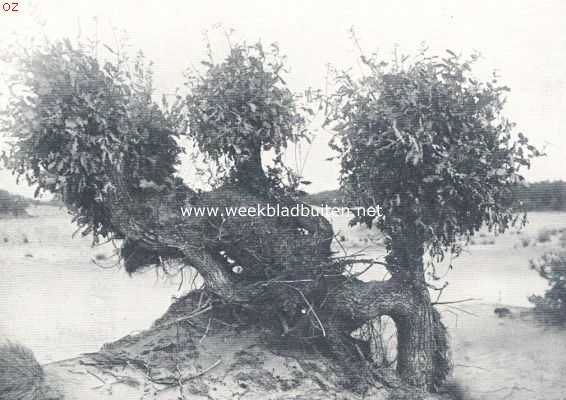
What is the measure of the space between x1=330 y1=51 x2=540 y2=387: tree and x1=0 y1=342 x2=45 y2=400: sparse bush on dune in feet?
13.9

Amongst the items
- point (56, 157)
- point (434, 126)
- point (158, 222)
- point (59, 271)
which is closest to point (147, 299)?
point (59, 271)

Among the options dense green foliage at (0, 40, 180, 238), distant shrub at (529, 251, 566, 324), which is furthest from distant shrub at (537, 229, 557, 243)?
dense green foliage at (0, 40, 180, 238)

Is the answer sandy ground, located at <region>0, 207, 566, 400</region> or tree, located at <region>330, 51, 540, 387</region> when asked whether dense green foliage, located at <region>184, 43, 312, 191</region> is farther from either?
sandy ground, located at <region>0, 207, 566, 400</region>

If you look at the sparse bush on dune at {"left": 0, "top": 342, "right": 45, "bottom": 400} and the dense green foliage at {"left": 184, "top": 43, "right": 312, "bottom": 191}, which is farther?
the dense green foliage at {"left": 184, "top": 43, "right": 312, "bottom": 191}

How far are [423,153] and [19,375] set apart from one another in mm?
5110

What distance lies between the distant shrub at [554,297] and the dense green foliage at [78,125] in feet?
24.1

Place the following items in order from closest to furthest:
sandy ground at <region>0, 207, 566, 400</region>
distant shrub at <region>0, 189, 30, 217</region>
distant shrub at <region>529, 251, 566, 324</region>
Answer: sandy ground at <region>0, 207, 566, 400</region>, distant shrub at <region>529, 251, 566, 324</region>, distant shrub at <region>0, 189, 30, 217</region>

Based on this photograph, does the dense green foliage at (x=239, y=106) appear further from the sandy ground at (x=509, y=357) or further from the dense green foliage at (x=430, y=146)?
the sandy ground at (x=509, y=357)

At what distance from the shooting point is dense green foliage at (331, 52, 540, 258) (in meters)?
7.16

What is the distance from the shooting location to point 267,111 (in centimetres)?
748

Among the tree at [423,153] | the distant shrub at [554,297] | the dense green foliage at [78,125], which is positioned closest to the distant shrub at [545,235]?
the distant shrub at [554,297]

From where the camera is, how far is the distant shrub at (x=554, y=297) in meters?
10.6

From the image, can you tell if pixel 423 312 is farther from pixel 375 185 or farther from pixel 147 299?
pixel 147 299

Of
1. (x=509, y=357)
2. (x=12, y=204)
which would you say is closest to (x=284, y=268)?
(x=509, y=357)
